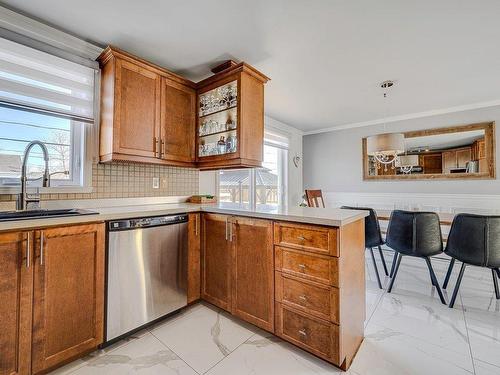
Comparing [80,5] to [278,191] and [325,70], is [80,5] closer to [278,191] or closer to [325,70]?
[325,70]

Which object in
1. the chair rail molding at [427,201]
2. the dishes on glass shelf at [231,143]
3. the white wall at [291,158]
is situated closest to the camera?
the dishes on glass shelf at [231,143]

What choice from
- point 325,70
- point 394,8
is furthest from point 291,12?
point 325,70

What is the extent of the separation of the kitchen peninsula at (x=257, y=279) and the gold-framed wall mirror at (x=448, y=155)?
2.94 meters

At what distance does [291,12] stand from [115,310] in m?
2.38

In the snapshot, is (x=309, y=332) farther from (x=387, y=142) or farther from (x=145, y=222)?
(x=387, y=142)

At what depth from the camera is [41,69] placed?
1.73 meters

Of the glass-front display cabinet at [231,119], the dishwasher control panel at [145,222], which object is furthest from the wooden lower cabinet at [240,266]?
the glass-front display cabinet at [231,119]

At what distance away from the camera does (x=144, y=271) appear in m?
1.71

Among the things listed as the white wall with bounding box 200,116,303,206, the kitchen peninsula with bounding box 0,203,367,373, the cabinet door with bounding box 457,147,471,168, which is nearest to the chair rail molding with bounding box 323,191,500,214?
the cabinet door with bounding box 457,147,471,168

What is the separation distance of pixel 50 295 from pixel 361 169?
4.58 metres

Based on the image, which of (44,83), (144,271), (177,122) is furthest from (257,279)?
(44,83)

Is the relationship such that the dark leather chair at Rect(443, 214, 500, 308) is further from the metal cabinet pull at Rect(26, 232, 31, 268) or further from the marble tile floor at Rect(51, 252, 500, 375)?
the metal cabinet pull at Rect(26, 232, 31, 268)

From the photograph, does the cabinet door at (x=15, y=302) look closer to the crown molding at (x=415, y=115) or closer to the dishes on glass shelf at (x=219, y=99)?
the dishes on glass shelf at (x=219, y=99)

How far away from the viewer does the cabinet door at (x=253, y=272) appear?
5.41 feet
